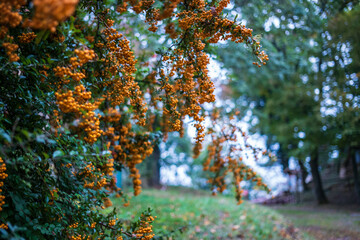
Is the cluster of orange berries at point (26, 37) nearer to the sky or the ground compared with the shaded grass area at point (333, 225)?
nearer to the sky

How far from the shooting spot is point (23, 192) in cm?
211

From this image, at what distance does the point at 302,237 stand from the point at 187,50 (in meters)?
5.59

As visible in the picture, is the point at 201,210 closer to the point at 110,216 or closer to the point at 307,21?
the point at 307,21

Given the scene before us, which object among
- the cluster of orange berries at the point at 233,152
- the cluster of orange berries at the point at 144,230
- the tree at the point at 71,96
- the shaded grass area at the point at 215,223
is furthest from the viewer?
the shaded grass area at the point at 215,223

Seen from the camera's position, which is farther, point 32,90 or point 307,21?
point 307,21

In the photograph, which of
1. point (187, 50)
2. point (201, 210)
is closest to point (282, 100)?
point (201, 210)

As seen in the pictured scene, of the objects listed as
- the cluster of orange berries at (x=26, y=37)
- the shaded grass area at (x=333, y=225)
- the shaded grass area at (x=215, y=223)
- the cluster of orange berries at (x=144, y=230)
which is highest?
the cluster of orange berries at (x=26, y=37)

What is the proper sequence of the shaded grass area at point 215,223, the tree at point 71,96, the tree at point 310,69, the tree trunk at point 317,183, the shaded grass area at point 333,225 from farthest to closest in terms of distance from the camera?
the tree trunk at point 317,183 → the shaded grass area at point 333,225 → the shaded grass area at point 215,223 → the tree at point 310,69 → the tree at point 71,96

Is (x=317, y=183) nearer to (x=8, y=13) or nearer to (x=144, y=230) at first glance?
(x=144, y=230)

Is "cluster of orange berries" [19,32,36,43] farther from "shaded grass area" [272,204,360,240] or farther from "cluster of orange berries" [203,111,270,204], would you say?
"shaded grass area" [272,204,360,240]

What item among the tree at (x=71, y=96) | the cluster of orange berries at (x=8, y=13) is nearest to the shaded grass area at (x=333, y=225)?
the tree at (x=71, y=96)

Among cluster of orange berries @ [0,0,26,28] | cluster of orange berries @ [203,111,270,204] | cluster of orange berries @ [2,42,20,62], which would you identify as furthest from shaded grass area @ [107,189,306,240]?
cluster of orange berries @ [0,0,26,28]

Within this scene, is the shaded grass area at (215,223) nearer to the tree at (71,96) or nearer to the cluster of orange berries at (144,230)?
the cluster of orange berries at (144,230)

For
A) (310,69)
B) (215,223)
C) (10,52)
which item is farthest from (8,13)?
(310,69)
